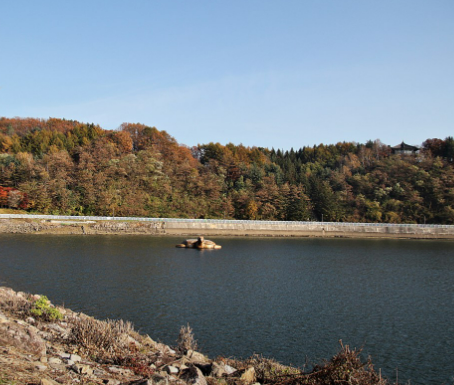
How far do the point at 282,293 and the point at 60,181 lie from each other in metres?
65.8

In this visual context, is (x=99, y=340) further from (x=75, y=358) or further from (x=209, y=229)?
(x=209, y=229)

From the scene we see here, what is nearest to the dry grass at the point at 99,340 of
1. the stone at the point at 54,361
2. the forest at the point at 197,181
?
the stone at the point at 54,361

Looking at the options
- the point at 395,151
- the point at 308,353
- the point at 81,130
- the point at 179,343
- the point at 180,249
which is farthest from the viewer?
the point at 395,151

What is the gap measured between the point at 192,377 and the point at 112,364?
9.04 ft

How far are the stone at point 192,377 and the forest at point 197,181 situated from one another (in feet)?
244

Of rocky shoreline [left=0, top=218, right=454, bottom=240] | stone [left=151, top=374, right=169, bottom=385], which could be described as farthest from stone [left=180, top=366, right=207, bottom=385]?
rocky shoreline [left=0, top=218, right=454, bottom=240]

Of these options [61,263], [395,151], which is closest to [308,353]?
[61,263]

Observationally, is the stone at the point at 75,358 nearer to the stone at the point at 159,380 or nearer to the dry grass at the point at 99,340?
the dry grass at the point at 99,340

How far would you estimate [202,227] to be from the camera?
7381 cm

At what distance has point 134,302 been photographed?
23469 mm

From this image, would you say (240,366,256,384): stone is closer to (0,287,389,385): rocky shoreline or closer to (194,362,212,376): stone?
(0,287,389,385): rocky shoreline

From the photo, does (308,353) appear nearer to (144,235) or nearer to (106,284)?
(106,284)

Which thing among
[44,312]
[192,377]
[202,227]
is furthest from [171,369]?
[202,227]

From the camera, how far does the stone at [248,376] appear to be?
966 centimetres
